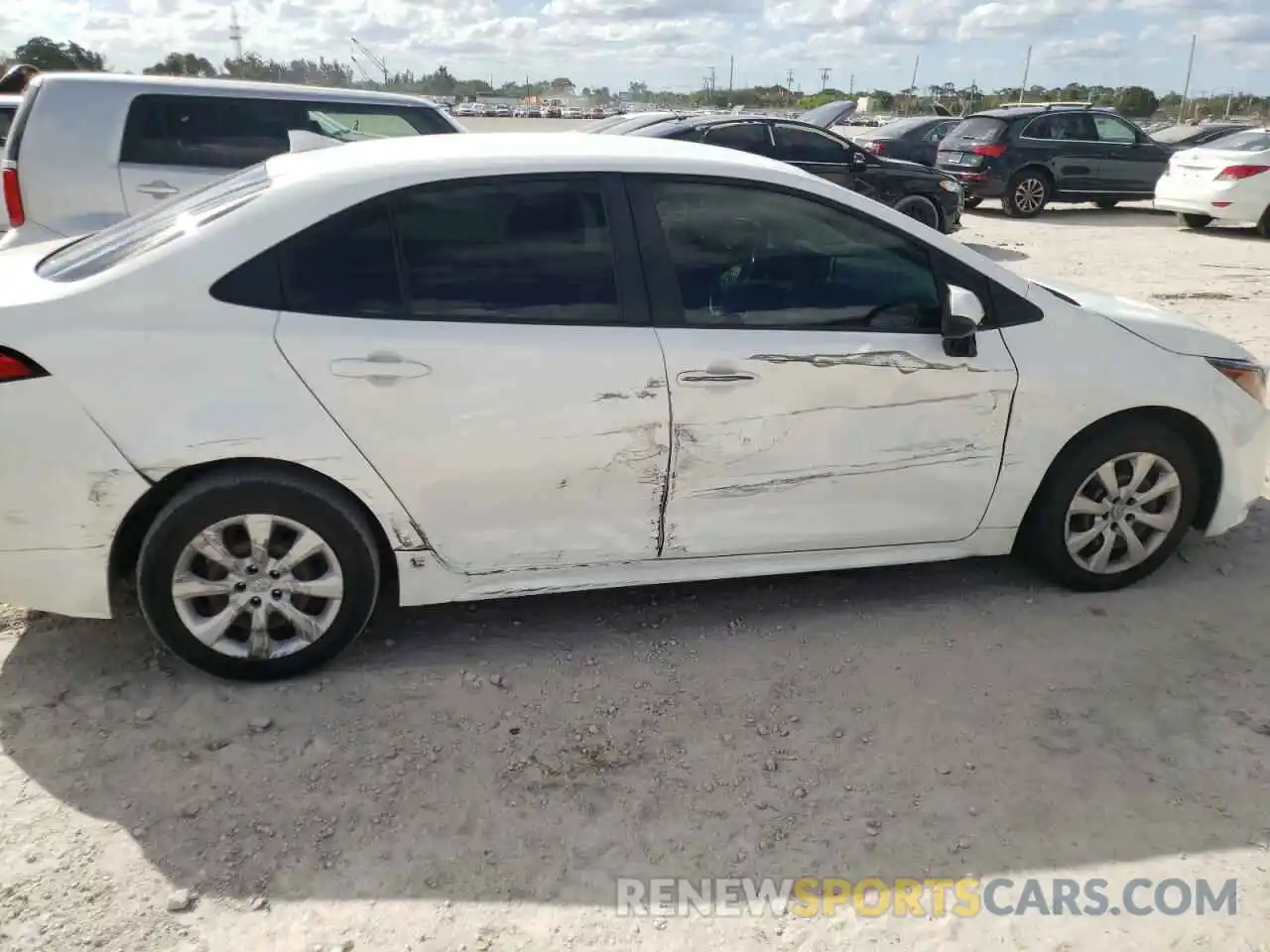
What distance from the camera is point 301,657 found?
3268 millimetres

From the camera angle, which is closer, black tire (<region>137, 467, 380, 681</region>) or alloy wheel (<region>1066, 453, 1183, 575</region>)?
black tire (<region>137, 467, 380, 681</region>)

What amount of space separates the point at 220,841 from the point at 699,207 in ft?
7.71

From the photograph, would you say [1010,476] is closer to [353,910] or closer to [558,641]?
[558,641]

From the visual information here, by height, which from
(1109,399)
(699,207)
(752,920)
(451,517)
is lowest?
(752,920)

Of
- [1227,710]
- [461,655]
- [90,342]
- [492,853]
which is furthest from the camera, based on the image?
[461,655]

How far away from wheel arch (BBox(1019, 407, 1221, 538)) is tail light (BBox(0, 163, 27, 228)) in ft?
19.4

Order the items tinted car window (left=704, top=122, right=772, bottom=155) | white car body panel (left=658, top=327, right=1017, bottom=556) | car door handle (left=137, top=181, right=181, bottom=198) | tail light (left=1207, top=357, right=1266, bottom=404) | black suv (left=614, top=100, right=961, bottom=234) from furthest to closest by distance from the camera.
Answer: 1. black suv (left=614, top=100, right=961, bottom=234)
2. tinted car window (left=704, top=122, right=772, bottom=155)
3. car door handle (left=137, top=181, right=181, bottom=198)
4. tail light (left=1207, top=357, right=1266, bottom=404)
5. white car body panel (left=658, top=327, right=1017, bottom=556)

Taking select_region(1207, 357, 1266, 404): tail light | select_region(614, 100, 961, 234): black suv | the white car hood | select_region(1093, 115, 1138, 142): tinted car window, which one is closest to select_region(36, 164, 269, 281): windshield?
the white car hood

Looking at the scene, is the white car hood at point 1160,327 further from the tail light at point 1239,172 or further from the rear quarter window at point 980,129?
the rear quarter window at point 980,129

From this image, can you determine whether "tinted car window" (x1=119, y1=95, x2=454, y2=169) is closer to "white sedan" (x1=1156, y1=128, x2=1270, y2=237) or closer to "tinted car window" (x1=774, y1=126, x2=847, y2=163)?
"tinted car window" (x1=774, y1=126, x2=847, y2=163)

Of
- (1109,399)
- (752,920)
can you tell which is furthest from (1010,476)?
(752,920)

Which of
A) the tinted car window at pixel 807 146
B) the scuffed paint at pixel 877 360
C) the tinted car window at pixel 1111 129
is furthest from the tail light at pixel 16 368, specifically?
the tinted car window at pixel 1111 129

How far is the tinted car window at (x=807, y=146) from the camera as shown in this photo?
39.2 ft

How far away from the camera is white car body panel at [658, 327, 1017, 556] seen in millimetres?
3326
